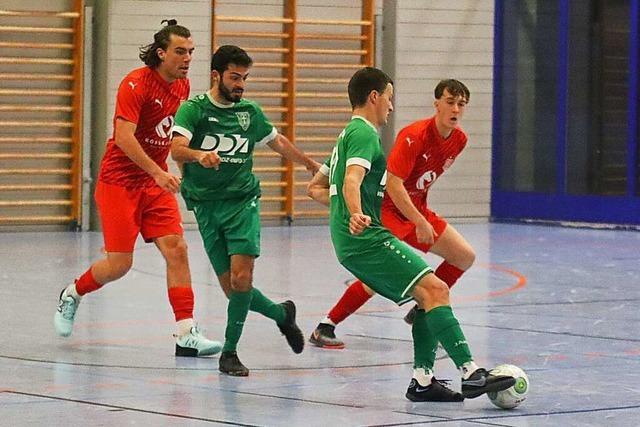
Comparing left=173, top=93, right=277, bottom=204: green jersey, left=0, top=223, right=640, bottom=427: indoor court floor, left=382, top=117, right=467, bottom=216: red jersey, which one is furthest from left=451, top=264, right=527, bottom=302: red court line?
left=173, top=93, right=277, bottom=204: green jersey

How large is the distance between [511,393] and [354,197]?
1.05 metres

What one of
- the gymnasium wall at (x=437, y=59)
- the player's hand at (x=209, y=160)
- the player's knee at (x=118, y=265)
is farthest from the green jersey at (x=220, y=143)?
the gymnasium wall at (x=437, y=59)

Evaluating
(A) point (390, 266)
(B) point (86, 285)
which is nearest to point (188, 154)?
(A) point (390, 266)

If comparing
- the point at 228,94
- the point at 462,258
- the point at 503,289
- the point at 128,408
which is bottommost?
the point at 503,289

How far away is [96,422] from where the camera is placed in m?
5.65

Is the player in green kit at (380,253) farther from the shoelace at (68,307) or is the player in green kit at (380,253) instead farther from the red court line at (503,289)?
the red court line at (503,289)

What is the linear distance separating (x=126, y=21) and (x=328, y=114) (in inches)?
122

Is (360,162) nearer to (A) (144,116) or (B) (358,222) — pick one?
(B) (358,222)

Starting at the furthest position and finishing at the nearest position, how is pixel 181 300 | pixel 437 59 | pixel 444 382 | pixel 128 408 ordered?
pixel 437 59 → pixel 181 300 → pixel 444 382 → pixel 128 408

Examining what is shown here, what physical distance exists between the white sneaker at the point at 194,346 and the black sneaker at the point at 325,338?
2.32ft

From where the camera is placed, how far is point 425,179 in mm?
8352

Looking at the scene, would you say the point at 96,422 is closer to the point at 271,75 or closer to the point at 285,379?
the point at 285,379

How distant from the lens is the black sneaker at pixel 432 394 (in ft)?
20.6

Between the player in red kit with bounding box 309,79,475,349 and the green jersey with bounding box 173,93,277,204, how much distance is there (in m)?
0.82
